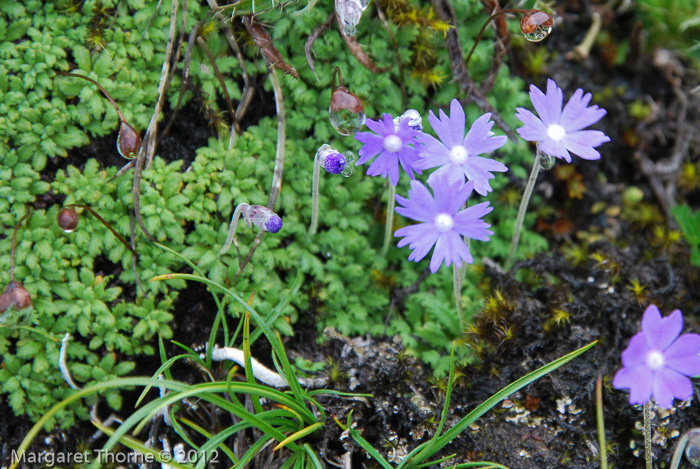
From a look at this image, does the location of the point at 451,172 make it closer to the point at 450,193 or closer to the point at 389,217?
the point at 450,193

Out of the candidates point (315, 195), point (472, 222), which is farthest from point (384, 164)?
point (472, 222)

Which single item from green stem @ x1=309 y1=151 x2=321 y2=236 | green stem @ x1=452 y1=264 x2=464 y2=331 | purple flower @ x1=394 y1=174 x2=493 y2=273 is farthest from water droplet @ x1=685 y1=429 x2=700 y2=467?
green stem @ x1=309 y1=151 x2=321 y2=236

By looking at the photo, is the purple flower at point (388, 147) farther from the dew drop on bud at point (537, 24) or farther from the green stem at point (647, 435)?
the green stem at point (647, 435)

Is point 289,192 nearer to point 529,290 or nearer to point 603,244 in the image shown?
point 529,290

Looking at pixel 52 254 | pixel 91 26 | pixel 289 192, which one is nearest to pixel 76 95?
pixel 91 26

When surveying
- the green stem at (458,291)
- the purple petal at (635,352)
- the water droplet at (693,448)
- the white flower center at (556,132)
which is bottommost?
the water droplet at (693,448)

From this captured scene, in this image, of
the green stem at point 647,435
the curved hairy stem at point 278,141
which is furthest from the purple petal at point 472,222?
the curved hairy stem at point 278,141
